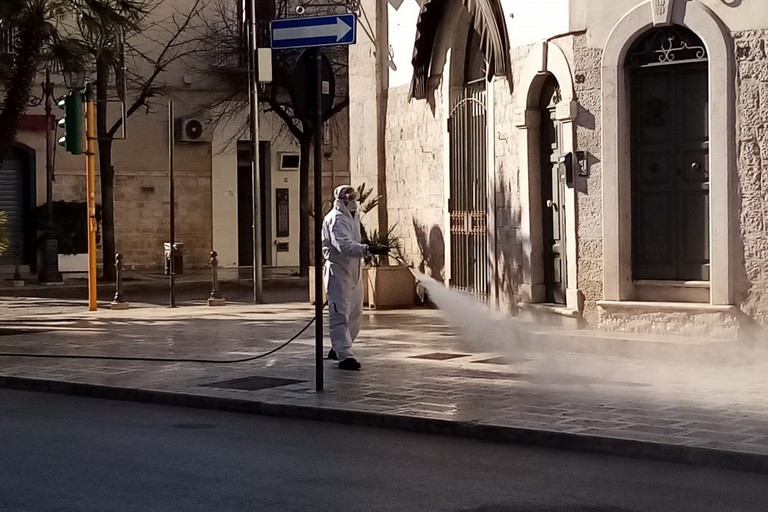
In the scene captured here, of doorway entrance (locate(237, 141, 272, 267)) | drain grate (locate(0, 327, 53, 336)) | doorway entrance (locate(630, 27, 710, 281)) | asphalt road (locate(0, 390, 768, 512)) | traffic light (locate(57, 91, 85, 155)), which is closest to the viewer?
asphalt road (locate(0, 390, 768, 512))

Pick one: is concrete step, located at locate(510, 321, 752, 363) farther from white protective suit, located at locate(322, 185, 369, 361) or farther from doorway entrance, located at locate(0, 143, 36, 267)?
doorway entrance, located at locate(0, 143, 36, 267)

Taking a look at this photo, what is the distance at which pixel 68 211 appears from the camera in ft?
111

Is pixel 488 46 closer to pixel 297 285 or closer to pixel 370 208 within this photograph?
pixel 370 208

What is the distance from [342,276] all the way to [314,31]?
2551 millimetres

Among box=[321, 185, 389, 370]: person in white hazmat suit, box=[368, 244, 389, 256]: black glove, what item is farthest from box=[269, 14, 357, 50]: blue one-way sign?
box=[368, 244, 389, 256]: black glove

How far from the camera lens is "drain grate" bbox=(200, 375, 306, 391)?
37.8 ft

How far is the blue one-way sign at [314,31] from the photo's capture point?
1095 cm

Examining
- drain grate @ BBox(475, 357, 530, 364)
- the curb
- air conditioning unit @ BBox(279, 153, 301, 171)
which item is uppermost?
air conditioning unit @ BBox(279, 153, 301, 171)

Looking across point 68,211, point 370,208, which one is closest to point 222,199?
Result: point 68,211

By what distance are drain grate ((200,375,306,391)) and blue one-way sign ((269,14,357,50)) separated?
2891 mm

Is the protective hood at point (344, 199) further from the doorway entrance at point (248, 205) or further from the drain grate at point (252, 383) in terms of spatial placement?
the doorway entrance at point (248, 205)

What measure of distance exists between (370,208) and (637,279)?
22.7 feet

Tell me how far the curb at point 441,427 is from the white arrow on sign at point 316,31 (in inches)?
119

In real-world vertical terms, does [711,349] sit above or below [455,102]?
below
